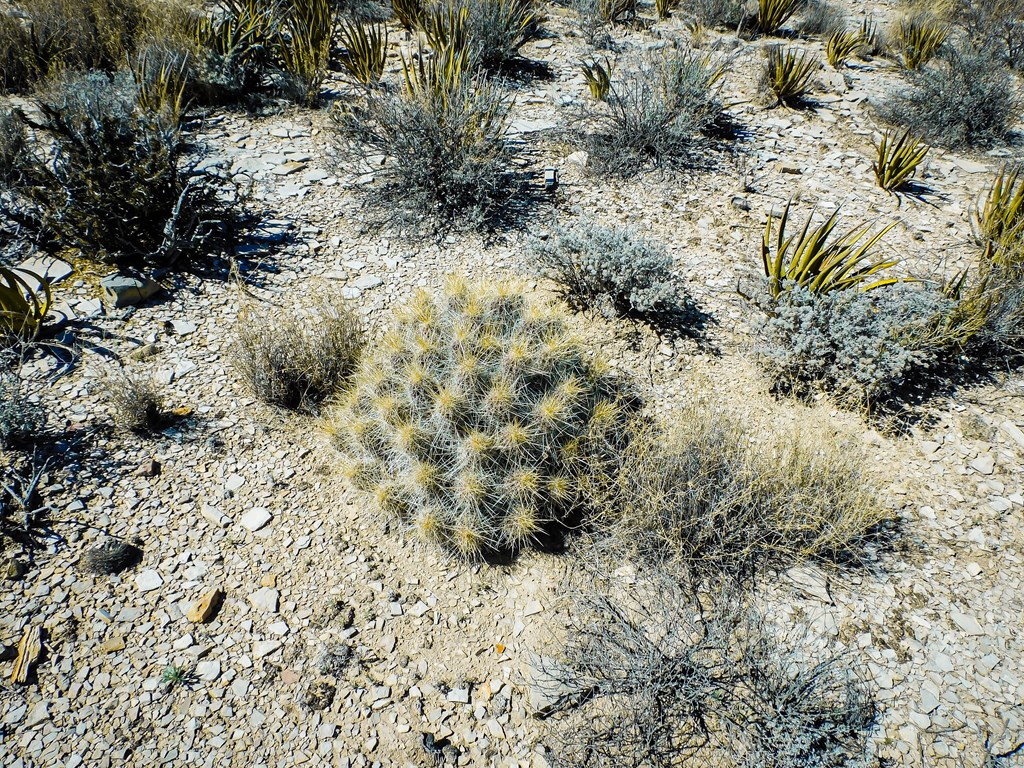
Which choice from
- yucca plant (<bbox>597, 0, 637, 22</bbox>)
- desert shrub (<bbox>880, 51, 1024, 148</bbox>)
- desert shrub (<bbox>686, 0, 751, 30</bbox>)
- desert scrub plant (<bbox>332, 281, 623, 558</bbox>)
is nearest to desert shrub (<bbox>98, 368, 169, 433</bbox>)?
desert scrub plant (<bbox>332, 281, 623, 558</bbox>)

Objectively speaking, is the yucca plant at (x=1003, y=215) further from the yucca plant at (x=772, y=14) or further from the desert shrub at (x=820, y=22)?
the desert shrub at (x=820, y=22)

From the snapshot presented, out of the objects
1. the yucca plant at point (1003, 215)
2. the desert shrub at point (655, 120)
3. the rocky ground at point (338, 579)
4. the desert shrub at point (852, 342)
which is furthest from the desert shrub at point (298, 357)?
the yucca plant at point (1003, 215)

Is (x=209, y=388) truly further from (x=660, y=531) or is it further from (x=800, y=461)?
(x=800, y=461)

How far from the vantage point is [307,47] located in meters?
6.21

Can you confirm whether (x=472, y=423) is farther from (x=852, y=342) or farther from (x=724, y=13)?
(x=724, y=13)

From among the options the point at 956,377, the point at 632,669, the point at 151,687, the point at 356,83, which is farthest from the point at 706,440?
the point at 356,83

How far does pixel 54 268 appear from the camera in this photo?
13.6 feet

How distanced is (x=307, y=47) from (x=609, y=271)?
14.8ft

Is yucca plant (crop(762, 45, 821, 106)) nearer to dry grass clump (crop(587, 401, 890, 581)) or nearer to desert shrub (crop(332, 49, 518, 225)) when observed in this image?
desert shrub (crop(332, 49, 518, 225))

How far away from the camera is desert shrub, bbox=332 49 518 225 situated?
15.9ft

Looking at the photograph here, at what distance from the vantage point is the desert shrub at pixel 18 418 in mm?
3109

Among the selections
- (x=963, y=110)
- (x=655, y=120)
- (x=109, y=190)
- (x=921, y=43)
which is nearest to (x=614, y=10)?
(x=655, y=120)

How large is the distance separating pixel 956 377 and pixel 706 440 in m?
2.13

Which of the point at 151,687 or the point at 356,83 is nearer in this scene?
the point at 151,687
